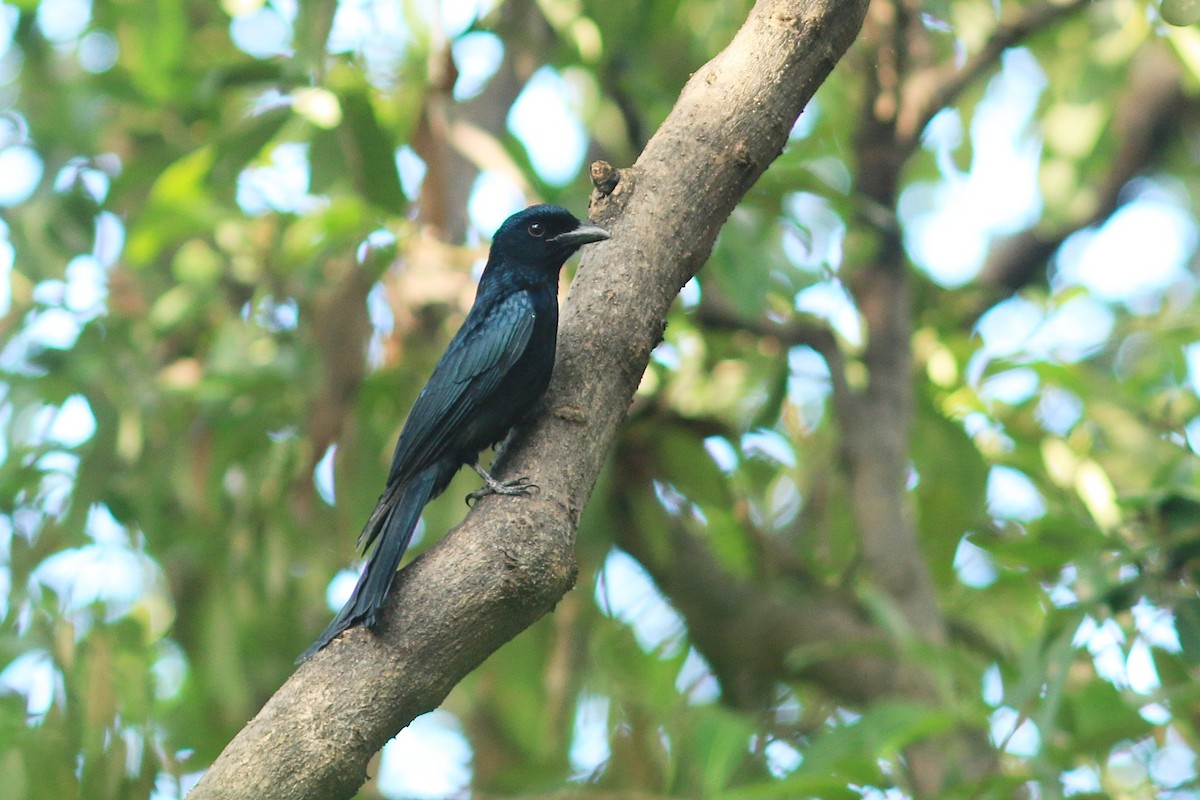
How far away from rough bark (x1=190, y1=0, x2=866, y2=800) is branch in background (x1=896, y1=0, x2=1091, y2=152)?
249cm

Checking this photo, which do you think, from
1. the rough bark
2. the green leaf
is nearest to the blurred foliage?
the green leaf

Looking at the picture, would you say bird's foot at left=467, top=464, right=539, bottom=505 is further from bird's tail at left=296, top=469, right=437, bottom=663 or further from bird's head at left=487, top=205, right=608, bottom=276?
bird's head at left=487, top=205, right=608, bottom=276

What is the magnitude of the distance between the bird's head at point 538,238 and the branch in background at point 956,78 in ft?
6.96

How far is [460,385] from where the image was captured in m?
3.21

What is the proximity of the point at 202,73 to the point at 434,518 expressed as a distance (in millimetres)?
2573

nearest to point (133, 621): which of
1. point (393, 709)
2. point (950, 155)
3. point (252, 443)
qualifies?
point (252, 443)

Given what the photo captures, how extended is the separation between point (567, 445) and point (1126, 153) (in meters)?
6.03

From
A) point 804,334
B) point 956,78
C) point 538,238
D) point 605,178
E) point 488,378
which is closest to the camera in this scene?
point 605,178

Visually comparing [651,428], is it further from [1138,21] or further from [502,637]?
[1138,21]

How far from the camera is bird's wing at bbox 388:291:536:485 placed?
3100mm

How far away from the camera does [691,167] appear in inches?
109

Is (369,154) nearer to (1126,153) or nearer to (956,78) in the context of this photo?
(956,78)

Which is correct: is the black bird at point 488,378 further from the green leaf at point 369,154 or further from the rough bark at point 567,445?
the green leaf at point 369,154

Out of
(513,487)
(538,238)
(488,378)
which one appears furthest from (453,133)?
(513,487)
